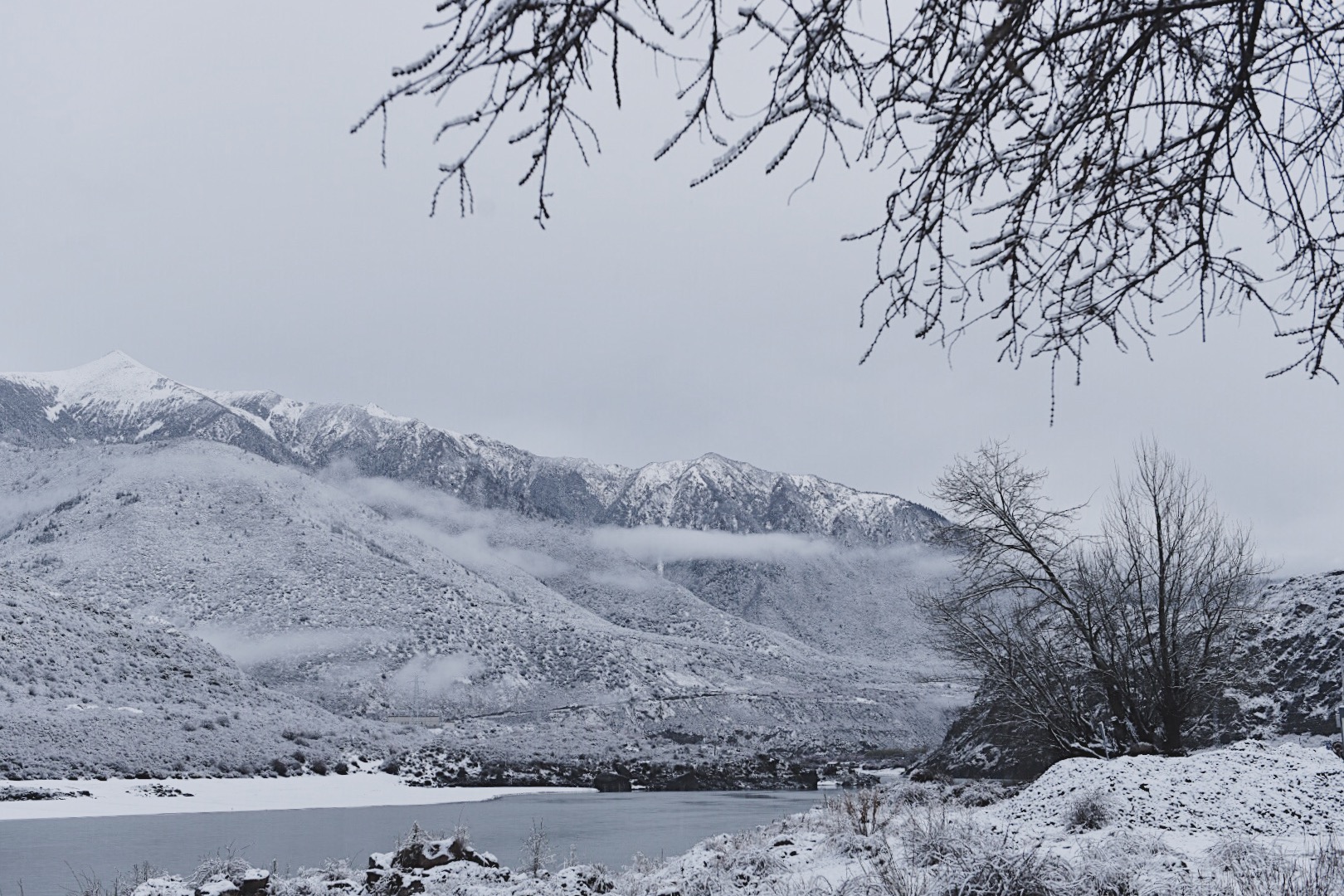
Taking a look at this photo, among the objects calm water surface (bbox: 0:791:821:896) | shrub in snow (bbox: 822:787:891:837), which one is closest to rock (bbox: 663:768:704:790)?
calm water surface (bbox: 0:791:821:896)

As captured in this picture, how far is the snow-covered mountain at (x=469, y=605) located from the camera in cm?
4906

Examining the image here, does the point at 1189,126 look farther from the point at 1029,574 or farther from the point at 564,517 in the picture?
the point at 564,517

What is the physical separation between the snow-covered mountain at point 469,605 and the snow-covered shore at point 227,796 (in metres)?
3.48

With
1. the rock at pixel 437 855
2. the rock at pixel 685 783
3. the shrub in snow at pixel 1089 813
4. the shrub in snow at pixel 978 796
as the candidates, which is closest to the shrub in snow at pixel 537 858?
the rock at pixel 437 855

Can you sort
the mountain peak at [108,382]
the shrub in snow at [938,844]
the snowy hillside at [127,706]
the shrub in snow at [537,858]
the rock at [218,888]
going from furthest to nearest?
the mountain peak at [108,382] < the snowy hillside at [127,706] < the shrub in snow at [537,858] < the rock at [218,888] < the shrub in snow at [938,844]

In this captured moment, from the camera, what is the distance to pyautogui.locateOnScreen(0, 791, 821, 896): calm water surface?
36.7 feet

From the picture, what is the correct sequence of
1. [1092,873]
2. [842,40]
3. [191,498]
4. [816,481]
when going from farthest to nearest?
1. [816,481]
2. [191,498]
3. [1092,873]
4. [842,40]

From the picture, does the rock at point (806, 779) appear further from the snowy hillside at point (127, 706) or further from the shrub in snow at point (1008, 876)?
the shrub in snow at point (1008, 876)

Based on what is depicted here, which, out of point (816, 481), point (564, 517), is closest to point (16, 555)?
point (564, 517)

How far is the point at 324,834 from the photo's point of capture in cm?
1509

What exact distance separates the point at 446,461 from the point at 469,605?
92010 millimetres

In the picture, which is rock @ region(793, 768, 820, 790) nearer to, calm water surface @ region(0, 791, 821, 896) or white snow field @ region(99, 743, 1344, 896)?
calm water surface @ region(0, 791, 821, 896)

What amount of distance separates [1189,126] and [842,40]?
1.46 m

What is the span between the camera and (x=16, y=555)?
5412 centimetres
